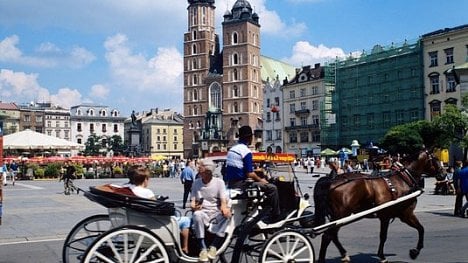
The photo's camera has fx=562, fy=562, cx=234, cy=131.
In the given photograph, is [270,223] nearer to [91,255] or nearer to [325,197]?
[325,197]

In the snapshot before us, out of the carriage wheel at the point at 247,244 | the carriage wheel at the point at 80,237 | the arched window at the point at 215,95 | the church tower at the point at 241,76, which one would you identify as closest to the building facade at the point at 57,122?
the arched window at the point at 215,95

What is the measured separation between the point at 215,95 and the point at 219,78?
4.02 m

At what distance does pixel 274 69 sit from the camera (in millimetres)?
134000

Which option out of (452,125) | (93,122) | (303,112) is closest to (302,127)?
(303,112)

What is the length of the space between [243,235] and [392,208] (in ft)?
9.64

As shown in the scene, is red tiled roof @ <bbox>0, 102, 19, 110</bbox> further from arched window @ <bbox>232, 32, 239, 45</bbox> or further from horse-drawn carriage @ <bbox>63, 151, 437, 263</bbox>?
horse-drawn carriage @ <bbox>63, 151, 437, 263</bbox>

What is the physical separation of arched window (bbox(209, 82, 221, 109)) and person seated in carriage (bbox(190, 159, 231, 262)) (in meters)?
117

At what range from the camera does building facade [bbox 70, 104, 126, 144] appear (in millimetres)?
145250

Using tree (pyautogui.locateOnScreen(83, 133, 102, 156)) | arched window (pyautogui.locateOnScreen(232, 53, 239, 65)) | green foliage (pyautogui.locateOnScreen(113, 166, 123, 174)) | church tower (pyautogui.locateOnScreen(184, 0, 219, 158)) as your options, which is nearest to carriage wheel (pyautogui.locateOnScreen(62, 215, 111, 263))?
green foliage (pyautogui.locateOnScreen(113, 166, 123, 174))

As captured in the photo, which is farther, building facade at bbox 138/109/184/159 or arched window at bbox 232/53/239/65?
building facade at bbox 138/109/184/159

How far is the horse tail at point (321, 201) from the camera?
8.72 m

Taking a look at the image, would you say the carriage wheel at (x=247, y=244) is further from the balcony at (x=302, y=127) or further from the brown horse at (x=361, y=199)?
the balcony at (x=302, y=127)

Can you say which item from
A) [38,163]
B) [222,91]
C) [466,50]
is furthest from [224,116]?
[38,163]

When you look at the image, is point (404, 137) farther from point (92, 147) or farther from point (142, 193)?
point (92, 147)
